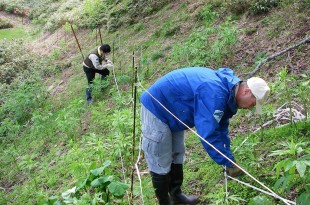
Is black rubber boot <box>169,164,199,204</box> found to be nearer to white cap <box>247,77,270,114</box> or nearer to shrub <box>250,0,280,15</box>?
white cap <box>247,77,270,114</box>

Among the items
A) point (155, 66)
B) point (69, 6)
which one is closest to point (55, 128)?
point (155, 66)

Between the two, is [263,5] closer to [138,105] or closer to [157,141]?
[138,105]

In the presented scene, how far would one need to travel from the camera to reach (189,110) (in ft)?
10.6

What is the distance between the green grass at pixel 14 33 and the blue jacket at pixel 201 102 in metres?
18.4

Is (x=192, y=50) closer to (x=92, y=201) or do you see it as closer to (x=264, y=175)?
(x=264, y=175)

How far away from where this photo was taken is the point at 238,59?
732cm

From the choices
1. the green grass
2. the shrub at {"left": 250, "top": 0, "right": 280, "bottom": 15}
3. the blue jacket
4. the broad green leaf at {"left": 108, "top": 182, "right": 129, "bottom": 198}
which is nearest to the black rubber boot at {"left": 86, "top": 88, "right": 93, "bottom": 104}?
the shrub at {"left": 250, "top": 0, "right": 280, "bottom": 15}

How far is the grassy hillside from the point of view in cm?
378

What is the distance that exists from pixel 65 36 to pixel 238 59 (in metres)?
11.4

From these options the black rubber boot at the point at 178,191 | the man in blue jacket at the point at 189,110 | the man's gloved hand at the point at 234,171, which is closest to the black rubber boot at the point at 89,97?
the black rubber boot at the point at 178,191

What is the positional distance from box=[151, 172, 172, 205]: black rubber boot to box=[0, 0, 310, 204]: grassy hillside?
0.15m

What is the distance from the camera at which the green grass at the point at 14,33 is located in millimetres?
20250

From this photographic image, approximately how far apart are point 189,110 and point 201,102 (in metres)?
0.26

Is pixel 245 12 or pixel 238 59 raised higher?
pixel 245 12
